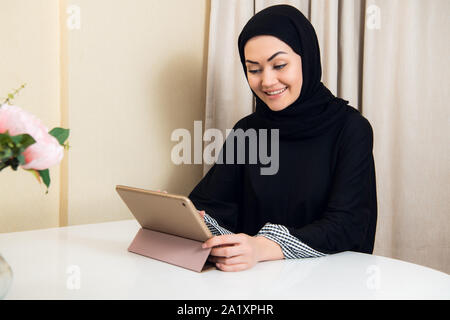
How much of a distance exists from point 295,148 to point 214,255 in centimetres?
55

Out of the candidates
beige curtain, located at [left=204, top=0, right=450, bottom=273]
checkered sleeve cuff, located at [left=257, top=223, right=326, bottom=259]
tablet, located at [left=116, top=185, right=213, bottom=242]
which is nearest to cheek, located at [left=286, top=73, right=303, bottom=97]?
beige curtain, located at [left=204, top=0, right=450, bottom=273]

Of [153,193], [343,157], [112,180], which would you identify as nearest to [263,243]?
[153,193]

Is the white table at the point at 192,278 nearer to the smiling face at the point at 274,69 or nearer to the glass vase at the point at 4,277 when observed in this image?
the glass vase at the point at 4,277

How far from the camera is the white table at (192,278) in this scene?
84 centimetres

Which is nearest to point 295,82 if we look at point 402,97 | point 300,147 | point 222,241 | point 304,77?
point 304,77

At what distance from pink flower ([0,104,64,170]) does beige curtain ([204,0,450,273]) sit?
1.22 m

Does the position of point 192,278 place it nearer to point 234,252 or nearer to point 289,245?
point 234,252

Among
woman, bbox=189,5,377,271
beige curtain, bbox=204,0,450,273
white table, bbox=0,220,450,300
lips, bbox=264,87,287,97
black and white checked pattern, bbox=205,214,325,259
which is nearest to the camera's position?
white table, bbox=0,220,450,300

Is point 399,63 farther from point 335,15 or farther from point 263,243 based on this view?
point 263,243

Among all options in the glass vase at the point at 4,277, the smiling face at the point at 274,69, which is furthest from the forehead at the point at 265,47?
the glass vase at the point at 4,277

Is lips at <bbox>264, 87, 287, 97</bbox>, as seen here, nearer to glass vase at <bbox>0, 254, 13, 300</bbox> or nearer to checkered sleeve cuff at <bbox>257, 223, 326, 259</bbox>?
checkered sleeve cuff at <bbox>257, 223, 326, 259</bbox>

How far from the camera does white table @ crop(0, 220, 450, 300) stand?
0.84 meters

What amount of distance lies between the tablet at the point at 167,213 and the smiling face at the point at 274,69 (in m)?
0.53

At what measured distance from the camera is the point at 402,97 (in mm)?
1642
